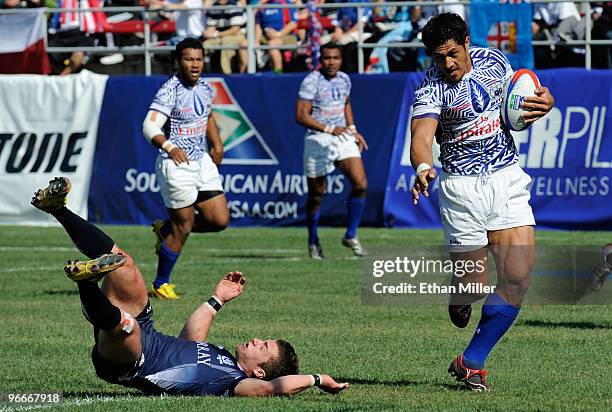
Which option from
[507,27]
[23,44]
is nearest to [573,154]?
[507,27]

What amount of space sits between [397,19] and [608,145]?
13.6 ft

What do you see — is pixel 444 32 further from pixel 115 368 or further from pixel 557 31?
pixel 557 31

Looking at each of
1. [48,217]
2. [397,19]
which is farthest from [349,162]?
[48,217]

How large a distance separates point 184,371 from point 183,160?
519 cm

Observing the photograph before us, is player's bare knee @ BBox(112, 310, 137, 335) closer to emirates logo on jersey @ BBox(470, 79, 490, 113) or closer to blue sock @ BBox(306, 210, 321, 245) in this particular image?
emirates logo on jersey @ BBox(470, 79, 490, 113)

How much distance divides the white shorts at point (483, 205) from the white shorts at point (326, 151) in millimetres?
8102

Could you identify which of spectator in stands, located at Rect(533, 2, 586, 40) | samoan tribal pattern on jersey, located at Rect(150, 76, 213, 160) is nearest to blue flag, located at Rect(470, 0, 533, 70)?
spectator in stands, located at Rect(533, 2, 586, 40)

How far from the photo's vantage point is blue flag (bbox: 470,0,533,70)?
18.2 m

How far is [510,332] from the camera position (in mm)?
9953

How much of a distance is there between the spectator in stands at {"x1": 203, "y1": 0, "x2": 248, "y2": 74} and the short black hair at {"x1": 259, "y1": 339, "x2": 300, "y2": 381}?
13.6 metres

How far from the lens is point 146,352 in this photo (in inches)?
273

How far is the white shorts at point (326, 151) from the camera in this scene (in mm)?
15828

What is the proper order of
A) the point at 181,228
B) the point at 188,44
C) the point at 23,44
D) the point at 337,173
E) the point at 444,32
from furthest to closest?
the point at 23,44
the point at 337,173
the point at 181,228
the point at 188,44
the point at 444,32

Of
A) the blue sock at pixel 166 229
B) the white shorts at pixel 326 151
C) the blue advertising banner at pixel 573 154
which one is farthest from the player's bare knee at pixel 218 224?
the blue advertising banner at pixel 573 154
